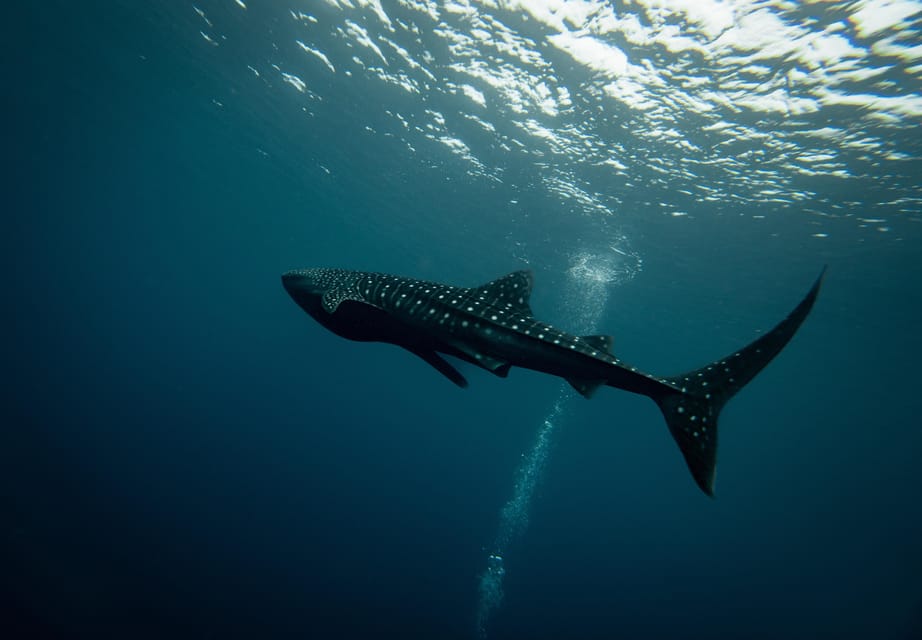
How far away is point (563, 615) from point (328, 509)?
53.0 ft

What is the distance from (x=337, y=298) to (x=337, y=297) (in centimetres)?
4

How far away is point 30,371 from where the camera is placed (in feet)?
91.7

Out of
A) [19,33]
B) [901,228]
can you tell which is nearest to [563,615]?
[901,228]

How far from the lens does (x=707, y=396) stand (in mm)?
3621

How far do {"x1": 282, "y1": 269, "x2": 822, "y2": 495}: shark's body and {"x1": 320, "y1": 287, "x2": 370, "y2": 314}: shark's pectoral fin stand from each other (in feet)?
0.04

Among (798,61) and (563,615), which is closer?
(798,61)

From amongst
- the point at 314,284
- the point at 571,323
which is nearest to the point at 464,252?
the point at 571,323

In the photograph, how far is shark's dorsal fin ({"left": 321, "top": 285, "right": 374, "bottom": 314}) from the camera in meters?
4.26

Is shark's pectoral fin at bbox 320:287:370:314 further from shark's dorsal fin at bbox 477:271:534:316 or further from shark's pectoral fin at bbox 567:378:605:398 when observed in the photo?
shark's pectoral fin at bbox 567:378:605:398

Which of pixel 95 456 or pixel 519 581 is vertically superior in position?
pixel 519 581

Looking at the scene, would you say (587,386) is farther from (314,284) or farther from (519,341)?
(314,284)

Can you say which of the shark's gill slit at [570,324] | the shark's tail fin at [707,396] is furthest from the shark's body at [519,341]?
the shark's gill slit at [570,324]

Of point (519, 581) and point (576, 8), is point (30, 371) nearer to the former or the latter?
point (519, 581)

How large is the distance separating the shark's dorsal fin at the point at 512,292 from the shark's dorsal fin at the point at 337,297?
1.47 meters
